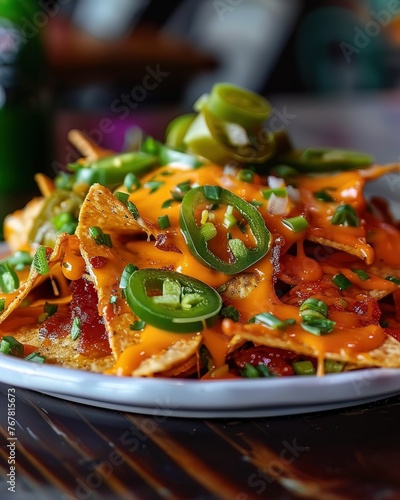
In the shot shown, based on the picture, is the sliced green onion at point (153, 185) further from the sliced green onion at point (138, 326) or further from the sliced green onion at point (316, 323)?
the sliced green onion at point (316, 323)

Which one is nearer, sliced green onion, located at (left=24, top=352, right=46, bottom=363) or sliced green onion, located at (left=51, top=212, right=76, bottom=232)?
sliced green onion, located at (left=24, top=352, right=46, bottom=363)

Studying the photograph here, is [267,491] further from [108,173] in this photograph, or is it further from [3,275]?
[108,173]

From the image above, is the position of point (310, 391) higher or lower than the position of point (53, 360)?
higher

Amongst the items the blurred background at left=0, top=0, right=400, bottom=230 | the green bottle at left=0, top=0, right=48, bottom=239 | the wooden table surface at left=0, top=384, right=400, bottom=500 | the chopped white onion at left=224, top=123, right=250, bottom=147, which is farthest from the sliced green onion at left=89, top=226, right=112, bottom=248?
the blurred background at left=0, top=0, right=400, bottom=230

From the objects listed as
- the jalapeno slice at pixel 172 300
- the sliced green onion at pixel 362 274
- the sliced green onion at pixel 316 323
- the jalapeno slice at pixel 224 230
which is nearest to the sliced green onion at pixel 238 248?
the jalapeno slice at pixel 224 230

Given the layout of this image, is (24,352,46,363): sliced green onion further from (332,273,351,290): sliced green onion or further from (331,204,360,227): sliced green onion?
(331,204,360,227): sliced green onion

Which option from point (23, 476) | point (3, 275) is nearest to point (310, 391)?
point (23, 476)

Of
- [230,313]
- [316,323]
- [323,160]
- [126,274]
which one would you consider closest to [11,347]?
[126,274]
